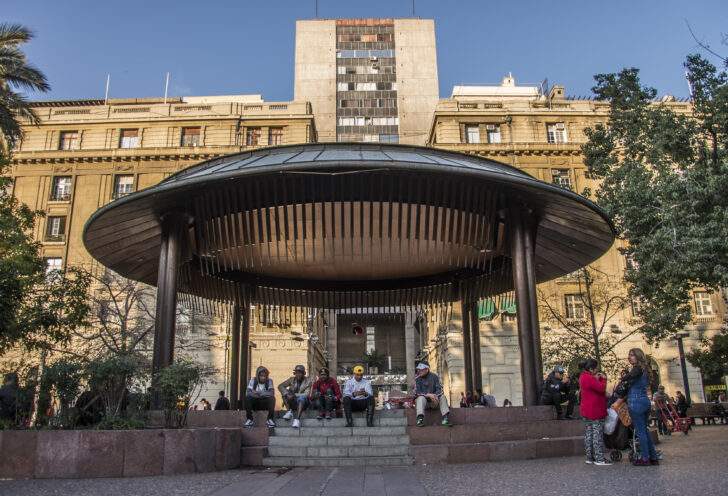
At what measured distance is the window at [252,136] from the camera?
4394 centimetres

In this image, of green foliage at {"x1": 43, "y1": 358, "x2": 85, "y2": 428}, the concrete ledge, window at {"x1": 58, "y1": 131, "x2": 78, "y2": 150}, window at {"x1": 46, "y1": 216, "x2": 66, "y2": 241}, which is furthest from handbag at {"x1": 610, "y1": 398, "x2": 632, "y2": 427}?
window at {"x1": 58, "y1": 131, "x2": 78, "y2": 150}

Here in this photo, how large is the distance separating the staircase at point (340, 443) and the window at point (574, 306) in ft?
101

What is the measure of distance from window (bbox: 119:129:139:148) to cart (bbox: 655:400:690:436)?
38.8 metres

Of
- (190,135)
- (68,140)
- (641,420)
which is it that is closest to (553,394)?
(641,420)

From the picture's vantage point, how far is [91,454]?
8.14 meters

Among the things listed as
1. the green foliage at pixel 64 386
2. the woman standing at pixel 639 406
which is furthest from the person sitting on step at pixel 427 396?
the green foliage at pixel 64 386

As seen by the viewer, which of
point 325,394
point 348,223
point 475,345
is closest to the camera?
point 325,394

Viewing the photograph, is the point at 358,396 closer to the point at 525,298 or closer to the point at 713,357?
the point at 525,298

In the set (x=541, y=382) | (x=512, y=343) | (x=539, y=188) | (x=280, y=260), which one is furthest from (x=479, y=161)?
(x=512, y=343)

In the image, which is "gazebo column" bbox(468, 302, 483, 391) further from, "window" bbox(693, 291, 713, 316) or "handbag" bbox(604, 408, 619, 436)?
"window" bbox(693, 291, 713, 316)

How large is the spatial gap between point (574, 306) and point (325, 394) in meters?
31.5

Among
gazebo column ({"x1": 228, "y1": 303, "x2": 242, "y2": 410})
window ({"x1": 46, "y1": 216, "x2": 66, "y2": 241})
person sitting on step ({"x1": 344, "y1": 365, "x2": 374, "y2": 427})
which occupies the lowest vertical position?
person sitting on step ({"x1": 344, "y1": 365, "x2": 374, "y2": 427})

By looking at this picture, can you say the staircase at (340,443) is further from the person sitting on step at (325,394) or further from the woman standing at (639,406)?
the woman standing at (639,406)

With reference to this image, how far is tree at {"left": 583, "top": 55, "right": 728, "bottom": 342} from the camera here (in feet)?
54.1
